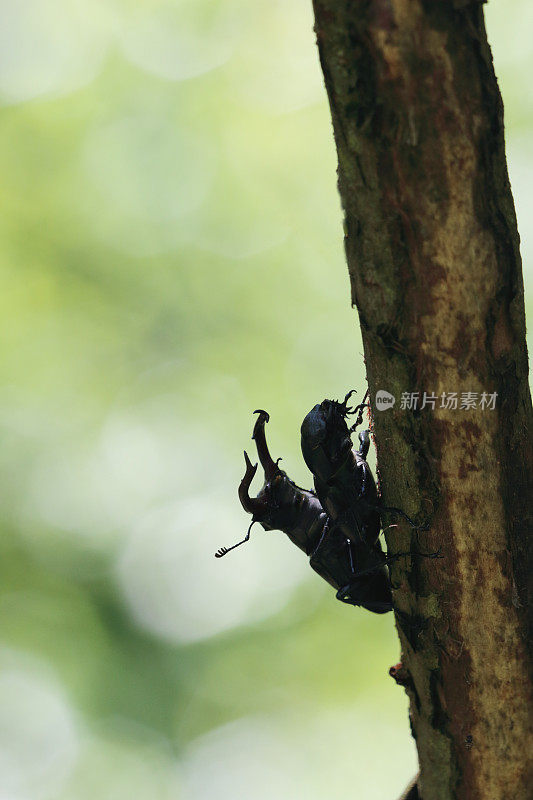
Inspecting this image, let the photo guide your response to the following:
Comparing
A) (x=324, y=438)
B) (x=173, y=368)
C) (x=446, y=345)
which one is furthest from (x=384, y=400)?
(x=173, y=368)

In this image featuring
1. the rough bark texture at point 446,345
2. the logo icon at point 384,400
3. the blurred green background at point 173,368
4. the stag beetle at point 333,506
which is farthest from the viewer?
the blurred green background at point 173,368

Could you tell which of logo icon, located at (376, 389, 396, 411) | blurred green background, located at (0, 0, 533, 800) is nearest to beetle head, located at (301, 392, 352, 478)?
logo icon, located at (376, 389, 396, 411)

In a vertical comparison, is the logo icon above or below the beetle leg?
above

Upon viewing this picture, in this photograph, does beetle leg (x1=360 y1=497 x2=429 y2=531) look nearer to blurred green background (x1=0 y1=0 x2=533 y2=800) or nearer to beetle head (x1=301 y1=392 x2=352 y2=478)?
beetle head (x1=301 y1=392 x2=352 y2=478)

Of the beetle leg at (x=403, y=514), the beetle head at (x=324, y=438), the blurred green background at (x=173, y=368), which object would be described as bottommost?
the beetle leg at (x=403, y=514)

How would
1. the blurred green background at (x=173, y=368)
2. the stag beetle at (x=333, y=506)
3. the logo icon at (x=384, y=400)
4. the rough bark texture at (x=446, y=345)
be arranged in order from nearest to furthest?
the rough bark texture at (x=446, y=345) → the logo icon at (x=384, y=400) → the stag beetle at (x=333, y=506) → the blurred green background at (x=173, y=368)

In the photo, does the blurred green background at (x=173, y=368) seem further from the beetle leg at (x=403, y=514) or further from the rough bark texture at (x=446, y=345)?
the beetle leg at (x=403, y=514)

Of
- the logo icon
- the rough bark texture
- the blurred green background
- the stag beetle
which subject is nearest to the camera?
the rough bark texture

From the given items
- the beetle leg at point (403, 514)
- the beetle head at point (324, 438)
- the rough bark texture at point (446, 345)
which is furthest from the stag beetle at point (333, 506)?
the rough bark texture at point (446, 345)
